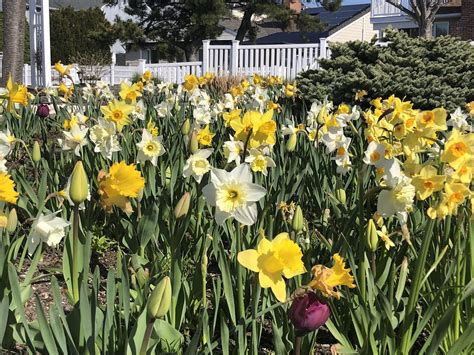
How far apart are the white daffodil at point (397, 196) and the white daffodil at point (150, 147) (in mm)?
1076

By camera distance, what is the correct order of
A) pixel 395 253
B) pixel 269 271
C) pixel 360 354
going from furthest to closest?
1. pixel 395 253
2. pixel 360 354
3. pixel 269 271

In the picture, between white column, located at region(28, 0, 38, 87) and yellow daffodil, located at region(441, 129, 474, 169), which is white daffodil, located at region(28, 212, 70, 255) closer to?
yellow daffodil, located at region(441, 129, 474, 169)

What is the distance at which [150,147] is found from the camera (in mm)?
2305

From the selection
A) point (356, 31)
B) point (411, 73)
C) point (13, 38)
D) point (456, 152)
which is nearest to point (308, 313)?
point (456, 152)

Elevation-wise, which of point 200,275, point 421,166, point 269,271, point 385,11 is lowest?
point 200,275

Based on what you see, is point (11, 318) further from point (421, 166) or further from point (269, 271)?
point (421, 166)

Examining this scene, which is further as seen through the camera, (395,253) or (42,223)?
(395,253)

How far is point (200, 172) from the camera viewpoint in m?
1.88

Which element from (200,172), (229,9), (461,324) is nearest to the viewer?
(461,324)

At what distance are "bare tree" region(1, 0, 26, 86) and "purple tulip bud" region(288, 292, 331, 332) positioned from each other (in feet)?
28.4

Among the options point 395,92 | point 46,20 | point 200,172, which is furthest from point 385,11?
point 200,172

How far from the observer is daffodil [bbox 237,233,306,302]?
1.09m

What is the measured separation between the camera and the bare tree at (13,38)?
346 inches

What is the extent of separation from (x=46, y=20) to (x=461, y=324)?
34.8ft
